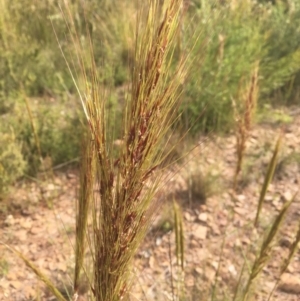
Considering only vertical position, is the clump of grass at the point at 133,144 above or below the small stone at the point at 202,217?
above

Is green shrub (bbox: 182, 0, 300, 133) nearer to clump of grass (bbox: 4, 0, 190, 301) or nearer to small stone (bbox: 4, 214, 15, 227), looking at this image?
small stone (bbox: 4, 214, 15, 227)

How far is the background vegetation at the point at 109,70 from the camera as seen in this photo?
302 cm

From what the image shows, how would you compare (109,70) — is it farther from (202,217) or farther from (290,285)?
(290,285)

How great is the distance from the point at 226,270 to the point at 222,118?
1.18m

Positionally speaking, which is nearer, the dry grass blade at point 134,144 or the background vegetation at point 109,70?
the dry grass blade at point 134,144

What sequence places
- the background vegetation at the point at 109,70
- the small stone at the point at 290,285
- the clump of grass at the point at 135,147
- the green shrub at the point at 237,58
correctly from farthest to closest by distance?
the green shrub at the point at 237,58
the background vegetation at the point at 109,70
the small stone at the point at 290,285
the clump of grass at the point at 135,147

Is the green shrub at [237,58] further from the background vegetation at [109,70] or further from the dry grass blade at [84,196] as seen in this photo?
the dry grass blade at [84,196]

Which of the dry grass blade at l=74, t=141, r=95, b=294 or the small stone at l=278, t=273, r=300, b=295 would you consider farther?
the small stone at l=278, t=273, r=300, b=295

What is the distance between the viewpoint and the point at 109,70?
338cm

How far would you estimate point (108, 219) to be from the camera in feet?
3.62

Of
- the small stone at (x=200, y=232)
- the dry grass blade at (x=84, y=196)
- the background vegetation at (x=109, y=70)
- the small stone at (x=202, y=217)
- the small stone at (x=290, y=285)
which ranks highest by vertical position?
the dry grass blade at (x=84, y=196)

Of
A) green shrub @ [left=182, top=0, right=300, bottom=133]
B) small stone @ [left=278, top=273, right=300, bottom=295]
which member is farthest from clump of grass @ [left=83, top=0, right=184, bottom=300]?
green shrub @ [left=182, top=0, right=300, bottom=133]

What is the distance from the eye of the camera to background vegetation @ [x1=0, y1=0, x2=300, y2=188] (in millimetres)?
3021

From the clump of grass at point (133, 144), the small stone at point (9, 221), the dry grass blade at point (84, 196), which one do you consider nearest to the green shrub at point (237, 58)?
the small stone at point (9, 221)
